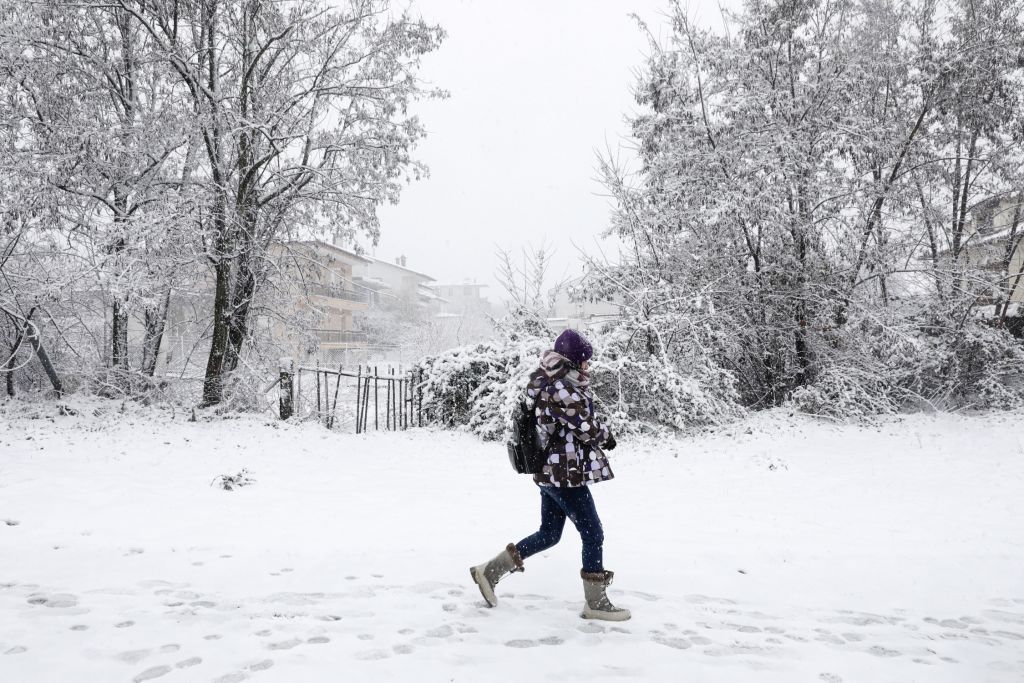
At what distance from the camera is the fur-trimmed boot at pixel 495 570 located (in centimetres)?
368

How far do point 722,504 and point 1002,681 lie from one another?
3.97 meters

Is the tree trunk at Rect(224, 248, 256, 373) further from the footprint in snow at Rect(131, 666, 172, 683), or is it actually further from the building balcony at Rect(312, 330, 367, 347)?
the building balcony at Rect(312, 330, 367, 347)

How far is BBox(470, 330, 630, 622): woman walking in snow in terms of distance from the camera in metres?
3.49

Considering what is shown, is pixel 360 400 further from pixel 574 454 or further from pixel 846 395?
pixel 574 454

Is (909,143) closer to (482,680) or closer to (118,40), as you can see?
(482,680)

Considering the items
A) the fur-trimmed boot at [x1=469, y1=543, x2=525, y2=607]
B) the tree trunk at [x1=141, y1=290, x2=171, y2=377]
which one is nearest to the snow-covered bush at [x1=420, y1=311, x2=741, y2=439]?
the tree trunk at [x1=141, y1=290, x2=171, y2=377]

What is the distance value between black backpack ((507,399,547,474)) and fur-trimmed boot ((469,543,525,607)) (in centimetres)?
51

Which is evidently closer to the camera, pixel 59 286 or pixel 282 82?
pixel 59 286

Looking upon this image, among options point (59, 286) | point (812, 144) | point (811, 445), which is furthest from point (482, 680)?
point (812, 144)

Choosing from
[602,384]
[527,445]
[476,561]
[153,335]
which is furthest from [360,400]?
[527,445]

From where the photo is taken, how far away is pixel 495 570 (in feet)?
12.1

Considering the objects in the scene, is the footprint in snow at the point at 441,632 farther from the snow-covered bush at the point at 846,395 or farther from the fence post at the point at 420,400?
the snow-covered bush at the point at 846,395

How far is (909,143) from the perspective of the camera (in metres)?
12.9

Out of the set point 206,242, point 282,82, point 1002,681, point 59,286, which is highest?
point 282,82
